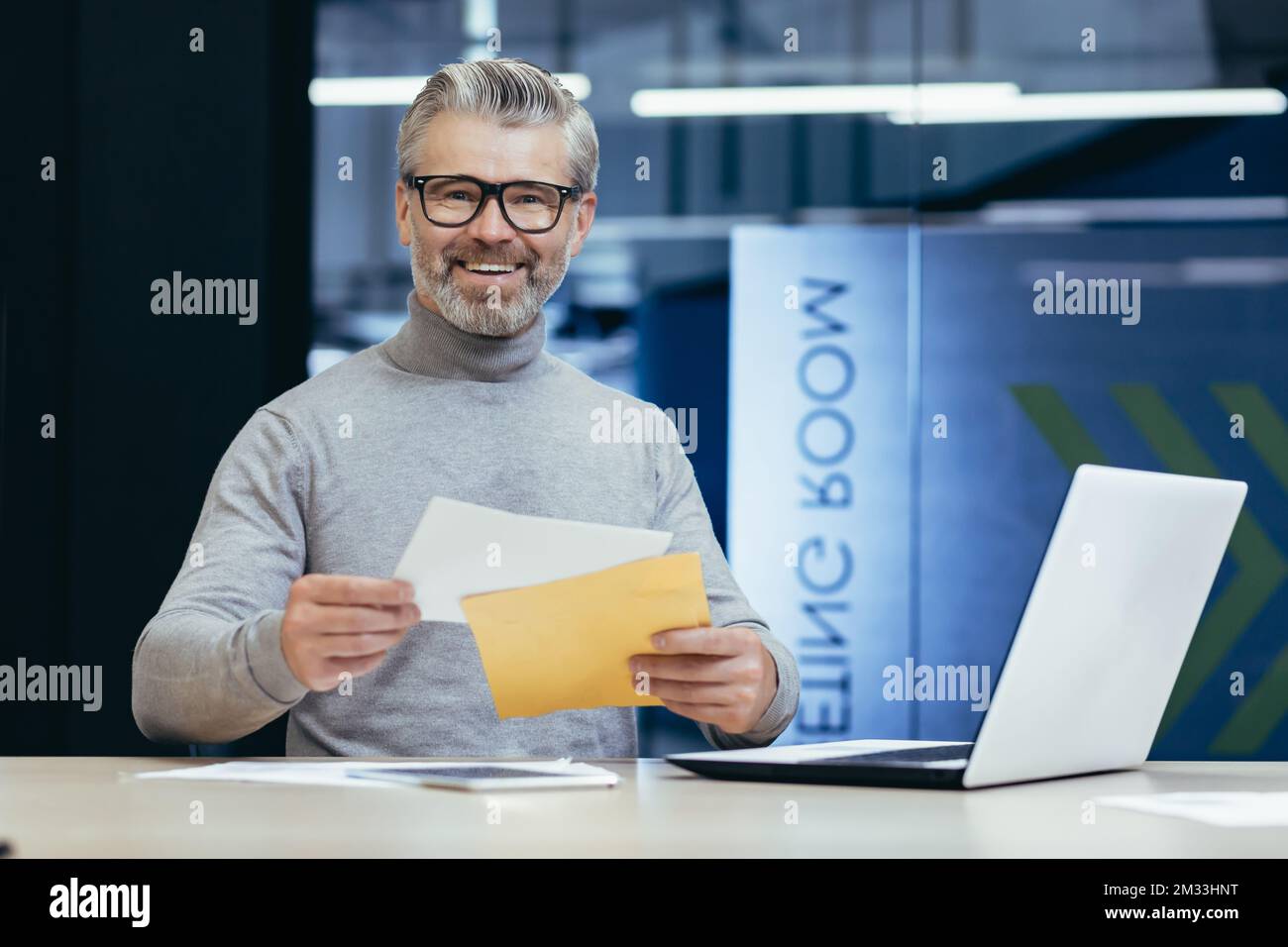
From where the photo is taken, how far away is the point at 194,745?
1.71 m

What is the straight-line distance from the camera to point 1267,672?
3.75 metres

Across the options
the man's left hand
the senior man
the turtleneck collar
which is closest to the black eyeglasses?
the senior man

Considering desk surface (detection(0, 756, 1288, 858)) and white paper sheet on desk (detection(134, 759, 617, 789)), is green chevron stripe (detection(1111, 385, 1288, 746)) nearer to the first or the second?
desk surface (detection(0, 756, 1288, 858))

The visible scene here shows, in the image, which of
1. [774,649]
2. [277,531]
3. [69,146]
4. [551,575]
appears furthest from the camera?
[69,146]

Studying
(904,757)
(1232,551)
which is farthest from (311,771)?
(1232,551)

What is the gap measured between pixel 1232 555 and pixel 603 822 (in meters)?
3.14

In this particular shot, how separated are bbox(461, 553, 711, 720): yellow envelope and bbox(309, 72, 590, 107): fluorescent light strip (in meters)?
2.79

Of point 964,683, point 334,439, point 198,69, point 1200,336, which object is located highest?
point 198,69

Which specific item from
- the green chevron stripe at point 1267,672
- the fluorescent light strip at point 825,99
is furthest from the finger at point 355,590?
the green chevron stripe at point 1267,672

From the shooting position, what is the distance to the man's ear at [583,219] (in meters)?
2.13

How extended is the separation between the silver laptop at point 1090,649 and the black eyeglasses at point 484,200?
906 millimetres

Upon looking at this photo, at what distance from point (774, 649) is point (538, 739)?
0.36 metres
